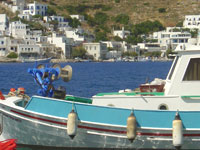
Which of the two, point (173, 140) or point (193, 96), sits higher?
point (193, 96)

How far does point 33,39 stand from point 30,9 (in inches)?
1123

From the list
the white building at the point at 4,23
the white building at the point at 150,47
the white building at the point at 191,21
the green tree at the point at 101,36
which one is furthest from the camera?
the white building at the point at 191,21

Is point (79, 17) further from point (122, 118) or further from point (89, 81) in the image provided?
point (122, 118)

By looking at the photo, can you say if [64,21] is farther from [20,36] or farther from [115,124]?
[115,124]

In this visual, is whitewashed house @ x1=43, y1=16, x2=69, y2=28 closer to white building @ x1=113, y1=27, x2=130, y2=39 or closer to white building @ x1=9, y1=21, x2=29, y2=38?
white building @ x1=113, y1=27, x2=130, y2=39

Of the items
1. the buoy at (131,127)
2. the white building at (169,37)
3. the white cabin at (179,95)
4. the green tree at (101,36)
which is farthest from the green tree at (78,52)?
the buoy at (131,127)

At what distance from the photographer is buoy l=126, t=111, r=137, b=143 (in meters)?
13.8

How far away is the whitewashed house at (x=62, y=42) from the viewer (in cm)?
14762

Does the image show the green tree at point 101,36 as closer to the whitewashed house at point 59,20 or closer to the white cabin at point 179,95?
the whitewashed house at point 59,20

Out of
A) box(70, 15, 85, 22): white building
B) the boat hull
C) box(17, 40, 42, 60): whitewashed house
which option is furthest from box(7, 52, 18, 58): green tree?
the boat hull

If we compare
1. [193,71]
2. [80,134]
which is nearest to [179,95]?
[193,71]

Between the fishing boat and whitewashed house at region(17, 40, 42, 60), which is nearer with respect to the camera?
the fishing boat

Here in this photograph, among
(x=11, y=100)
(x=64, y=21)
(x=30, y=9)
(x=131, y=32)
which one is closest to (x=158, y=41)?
(x=131, y=32)

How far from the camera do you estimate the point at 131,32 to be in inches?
7057
